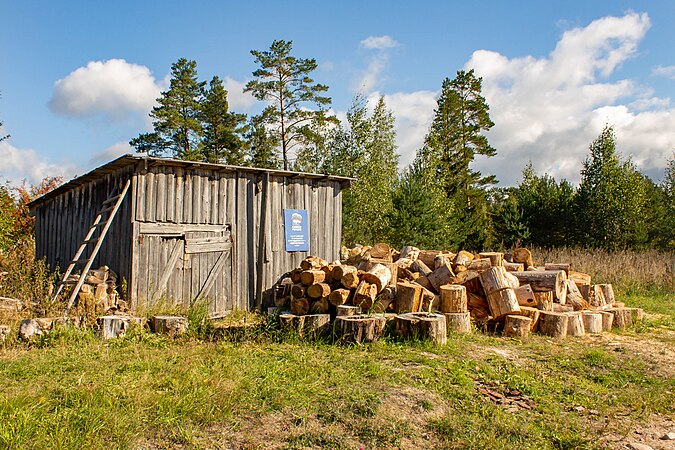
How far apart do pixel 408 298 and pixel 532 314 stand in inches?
85.0

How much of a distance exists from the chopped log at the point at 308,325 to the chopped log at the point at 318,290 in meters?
0.96

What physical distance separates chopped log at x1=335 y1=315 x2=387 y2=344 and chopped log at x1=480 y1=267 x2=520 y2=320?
234 centimetres

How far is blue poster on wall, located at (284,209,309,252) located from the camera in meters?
11.7

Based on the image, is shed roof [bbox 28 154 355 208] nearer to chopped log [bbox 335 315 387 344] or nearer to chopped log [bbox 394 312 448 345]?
chopped log [bbox 335 315 387 344]

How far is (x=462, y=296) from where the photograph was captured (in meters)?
8.35

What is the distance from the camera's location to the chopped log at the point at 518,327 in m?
8.32

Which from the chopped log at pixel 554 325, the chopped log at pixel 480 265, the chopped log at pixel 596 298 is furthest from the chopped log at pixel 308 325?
the chopped log at pixel 596 298

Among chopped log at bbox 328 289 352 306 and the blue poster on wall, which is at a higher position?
the blue poster on wall

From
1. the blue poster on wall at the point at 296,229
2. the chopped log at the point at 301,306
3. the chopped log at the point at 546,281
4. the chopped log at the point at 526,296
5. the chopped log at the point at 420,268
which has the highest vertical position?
the blue poster on wall at the point at 296,229

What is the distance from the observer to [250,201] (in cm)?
1131

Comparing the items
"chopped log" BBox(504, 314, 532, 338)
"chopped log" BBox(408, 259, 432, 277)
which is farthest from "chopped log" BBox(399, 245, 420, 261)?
"chopped log" BBox(504, 314, 532, 338)

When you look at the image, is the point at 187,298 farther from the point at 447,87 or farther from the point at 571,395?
the point at 447,87

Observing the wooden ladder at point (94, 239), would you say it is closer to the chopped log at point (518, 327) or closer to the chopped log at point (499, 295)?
the chopped log at point (499, 295)

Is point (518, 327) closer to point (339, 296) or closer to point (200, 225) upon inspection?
point (339, 296)
